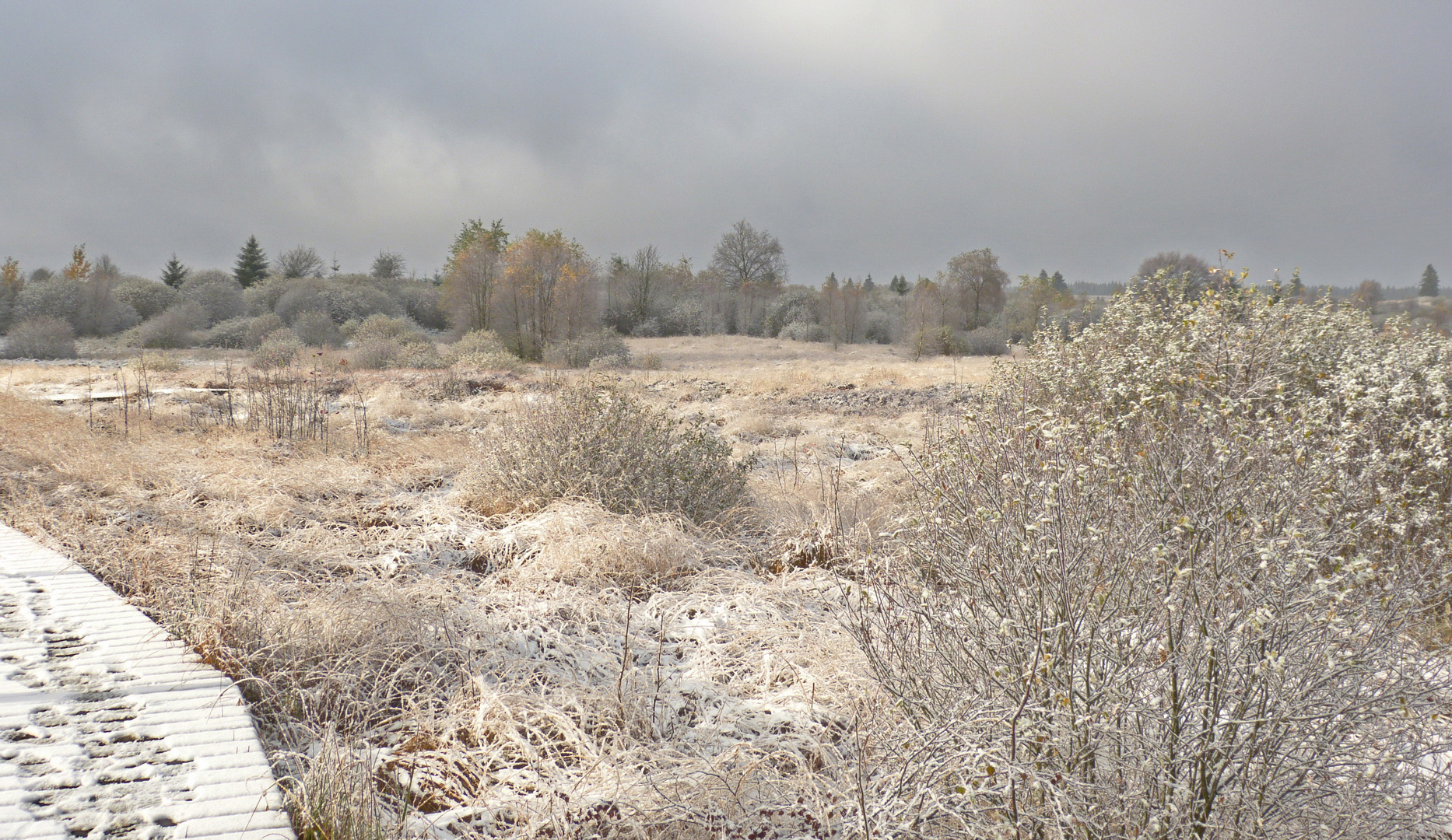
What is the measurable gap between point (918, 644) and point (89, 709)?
2.52 meters

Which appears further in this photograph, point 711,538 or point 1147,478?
point 711,538

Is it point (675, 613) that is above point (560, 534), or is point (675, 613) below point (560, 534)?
below

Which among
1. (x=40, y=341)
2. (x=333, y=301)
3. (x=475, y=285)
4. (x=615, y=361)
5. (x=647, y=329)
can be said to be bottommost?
(x=615, y=361)

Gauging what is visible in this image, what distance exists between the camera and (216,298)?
1191 inches

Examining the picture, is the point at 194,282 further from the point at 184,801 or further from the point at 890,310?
the point at 184,801

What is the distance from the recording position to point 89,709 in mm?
2234

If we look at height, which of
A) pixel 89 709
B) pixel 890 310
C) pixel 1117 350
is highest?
pixel 890 310

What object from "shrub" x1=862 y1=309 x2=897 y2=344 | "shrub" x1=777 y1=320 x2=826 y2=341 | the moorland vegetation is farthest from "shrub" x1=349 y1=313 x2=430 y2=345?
"shrub" x1=862 y1=309 x2=897 y2=344

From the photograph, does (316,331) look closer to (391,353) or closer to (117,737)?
(391,353)

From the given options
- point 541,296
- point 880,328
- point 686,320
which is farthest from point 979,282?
point 541,296

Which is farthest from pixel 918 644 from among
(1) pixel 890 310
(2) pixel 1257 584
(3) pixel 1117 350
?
(1) pixel 890 310

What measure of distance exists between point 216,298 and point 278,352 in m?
18.4

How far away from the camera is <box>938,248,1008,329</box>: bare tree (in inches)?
1467

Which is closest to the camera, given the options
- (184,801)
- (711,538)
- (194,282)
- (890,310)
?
(184,801)
